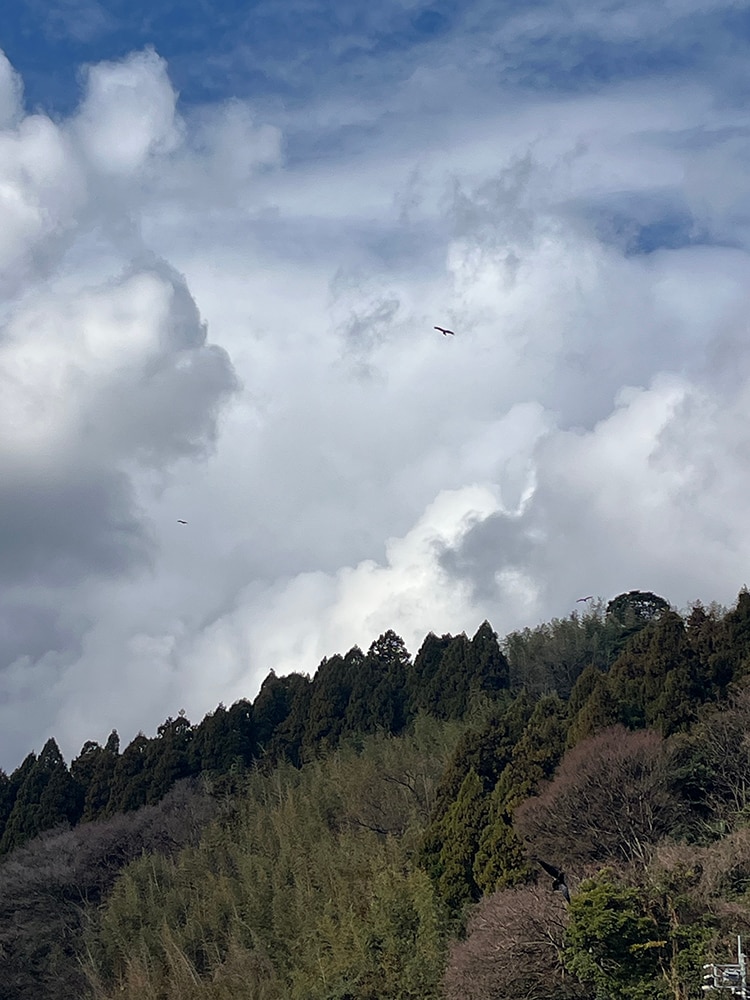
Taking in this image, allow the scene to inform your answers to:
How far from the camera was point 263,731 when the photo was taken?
76562mm

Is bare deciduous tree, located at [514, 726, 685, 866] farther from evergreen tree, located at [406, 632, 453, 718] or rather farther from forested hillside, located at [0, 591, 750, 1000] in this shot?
evergreen tree, located at [406, 632, 453, 718]

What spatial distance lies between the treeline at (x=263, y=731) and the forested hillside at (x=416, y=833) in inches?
6.8

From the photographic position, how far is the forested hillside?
31484mm

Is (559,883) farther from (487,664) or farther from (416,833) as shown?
(487,664)

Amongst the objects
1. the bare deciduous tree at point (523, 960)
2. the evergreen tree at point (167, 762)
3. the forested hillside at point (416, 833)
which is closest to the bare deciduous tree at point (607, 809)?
the forested hillside at point (416, 833)

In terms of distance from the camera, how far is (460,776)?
48.0 meters

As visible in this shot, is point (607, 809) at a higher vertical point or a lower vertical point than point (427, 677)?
lower

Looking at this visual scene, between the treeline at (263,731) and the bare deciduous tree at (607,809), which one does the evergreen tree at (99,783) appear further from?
the bare deciduous tree at (607,809)

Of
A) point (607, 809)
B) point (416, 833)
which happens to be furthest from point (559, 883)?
point (416, 833)

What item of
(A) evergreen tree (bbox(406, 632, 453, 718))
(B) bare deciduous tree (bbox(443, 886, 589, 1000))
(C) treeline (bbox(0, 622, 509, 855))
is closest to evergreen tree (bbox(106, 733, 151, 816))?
(C) treeline (bbox(0, 622, 509, 855))

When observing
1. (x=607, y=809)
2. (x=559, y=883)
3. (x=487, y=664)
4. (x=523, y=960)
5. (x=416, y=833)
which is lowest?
(x=523, y=960)

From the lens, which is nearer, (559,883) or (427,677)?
(559,883)

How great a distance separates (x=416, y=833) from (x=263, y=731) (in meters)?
28.9

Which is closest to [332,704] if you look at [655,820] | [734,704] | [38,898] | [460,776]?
[38,898]
